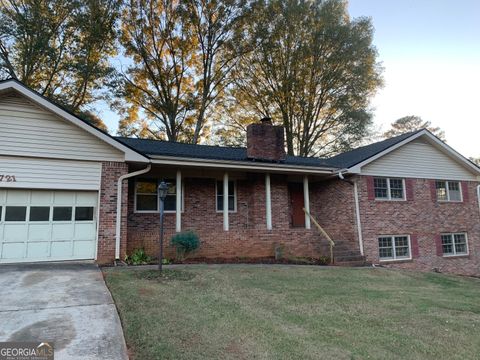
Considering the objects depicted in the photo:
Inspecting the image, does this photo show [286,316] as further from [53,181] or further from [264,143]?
[264,143]

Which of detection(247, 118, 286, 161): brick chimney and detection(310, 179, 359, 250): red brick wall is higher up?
detection(247, 118, 286, 161): brick chimney

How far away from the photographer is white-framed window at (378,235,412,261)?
41.0ft

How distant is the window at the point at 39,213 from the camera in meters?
8.45

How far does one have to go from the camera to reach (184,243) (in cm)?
943

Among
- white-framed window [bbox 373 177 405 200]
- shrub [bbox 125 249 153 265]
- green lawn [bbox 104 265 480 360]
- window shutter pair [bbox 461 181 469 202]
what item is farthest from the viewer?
window shutter pair [bbox 461 181 469 202]

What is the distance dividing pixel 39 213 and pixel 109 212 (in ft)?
5.95

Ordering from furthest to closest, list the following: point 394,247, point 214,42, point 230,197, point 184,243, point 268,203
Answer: point 214,42 < point 394,247 < point 230,197 < point 268,203 < point 184,243

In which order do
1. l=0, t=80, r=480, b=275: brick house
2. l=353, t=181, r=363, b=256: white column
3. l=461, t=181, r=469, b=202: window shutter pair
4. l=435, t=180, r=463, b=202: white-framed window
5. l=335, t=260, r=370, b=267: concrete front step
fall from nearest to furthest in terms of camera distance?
l=0, t=80, r=480, b=275: brick house → l=335, t=260, r=370, b=267: concrete front step → l=353, t=181, r=363, b=256: white column → l=435, t=180, r=463, b=202: white-framed window → l=461, t=181, r=469, b=202: window shutter pair

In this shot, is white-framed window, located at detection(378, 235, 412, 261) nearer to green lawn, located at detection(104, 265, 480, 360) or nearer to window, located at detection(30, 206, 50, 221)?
green lawn, located at detection(104, 265, 480, 360)

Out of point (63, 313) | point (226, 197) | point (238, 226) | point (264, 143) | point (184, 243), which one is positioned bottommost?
point (63, 313)

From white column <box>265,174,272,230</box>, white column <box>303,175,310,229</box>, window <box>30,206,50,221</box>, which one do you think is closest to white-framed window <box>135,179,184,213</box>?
window <box>30,206,50,221</box>

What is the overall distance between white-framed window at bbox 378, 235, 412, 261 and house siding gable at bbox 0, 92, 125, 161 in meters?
10.8

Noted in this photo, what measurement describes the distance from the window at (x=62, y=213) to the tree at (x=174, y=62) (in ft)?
47.5

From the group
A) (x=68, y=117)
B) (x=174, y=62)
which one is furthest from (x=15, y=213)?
(x=174, y=62)
